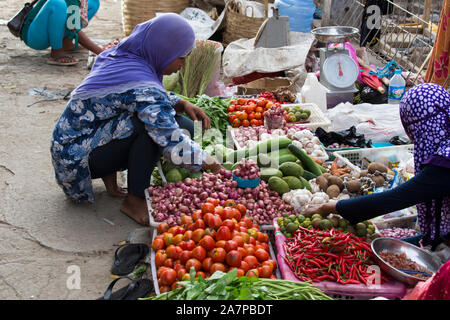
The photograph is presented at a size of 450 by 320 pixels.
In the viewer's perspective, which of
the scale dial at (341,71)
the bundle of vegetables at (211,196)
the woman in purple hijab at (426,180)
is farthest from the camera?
the scale dial at (341,71)

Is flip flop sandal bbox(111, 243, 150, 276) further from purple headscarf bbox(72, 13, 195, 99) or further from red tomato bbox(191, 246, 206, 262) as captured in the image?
purple headscarf bbox(72, 13, 195, 99)

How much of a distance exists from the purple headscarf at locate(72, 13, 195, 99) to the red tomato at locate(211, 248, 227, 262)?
125cm

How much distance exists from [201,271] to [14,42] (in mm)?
6343

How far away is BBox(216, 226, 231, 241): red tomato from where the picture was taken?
261 cm

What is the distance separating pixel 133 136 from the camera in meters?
3.28

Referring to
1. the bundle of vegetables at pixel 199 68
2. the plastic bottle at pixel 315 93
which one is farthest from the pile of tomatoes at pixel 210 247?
the bundle of vegetables at pixel 199 68

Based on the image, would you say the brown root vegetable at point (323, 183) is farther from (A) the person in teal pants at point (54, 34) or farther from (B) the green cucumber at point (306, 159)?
(A) the person in teal pants at point (54, 34)

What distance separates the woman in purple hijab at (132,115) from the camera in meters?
3.19

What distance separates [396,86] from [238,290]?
362cm

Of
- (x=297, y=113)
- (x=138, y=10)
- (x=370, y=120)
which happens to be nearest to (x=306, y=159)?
(x=297, y=113)

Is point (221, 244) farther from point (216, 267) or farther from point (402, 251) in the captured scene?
point (402, 251)

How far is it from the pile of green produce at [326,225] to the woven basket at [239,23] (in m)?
4.22

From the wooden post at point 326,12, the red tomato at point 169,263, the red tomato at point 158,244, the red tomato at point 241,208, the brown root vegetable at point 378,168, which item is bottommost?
the red tomato at point 169,263
